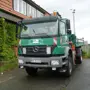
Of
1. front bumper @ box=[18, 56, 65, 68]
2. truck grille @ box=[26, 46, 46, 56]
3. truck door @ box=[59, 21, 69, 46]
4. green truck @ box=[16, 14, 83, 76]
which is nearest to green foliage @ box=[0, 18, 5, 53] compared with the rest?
green truck @ box=[16, 14, 83, 76]

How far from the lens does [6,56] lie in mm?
12438

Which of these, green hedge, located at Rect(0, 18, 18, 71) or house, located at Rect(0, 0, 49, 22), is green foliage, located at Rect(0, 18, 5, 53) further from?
house, located at Rect(0, 0, 49, 22)

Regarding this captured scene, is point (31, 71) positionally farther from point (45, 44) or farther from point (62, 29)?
point (62, 29)

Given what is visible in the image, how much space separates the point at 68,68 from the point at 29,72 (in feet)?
6.76

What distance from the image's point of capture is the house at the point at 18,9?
1347cm

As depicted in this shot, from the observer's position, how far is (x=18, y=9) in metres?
16.6

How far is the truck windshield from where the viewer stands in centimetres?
751

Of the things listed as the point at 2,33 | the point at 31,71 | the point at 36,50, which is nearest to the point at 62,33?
the point at 36,50

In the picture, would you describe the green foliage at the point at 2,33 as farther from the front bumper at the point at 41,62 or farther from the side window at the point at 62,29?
the side window at the point at 62,29

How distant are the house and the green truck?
202 centimetres

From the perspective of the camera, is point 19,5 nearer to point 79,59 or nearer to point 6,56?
point 6,56

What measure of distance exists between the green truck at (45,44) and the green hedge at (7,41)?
449 centimetres

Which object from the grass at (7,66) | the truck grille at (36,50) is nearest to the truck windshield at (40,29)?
the truck grille at (36,50)

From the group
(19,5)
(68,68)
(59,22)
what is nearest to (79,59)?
(68,68)
